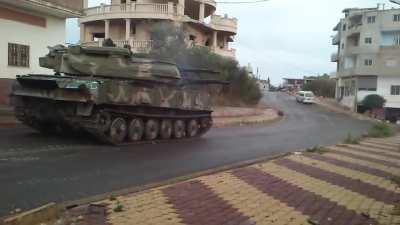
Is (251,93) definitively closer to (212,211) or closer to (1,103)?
(1,103)

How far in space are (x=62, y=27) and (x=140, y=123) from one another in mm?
10490

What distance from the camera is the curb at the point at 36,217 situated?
599 centimetres

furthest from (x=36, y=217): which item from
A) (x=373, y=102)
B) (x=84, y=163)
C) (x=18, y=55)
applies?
(x=373, y=102)

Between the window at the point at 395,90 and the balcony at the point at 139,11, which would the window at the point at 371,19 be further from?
the balcony at the point at 139,11

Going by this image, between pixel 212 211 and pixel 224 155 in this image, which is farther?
pixel 224 155

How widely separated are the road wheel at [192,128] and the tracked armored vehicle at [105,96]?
434 millimetres

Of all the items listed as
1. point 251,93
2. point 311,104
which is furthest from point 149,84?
point 311,104

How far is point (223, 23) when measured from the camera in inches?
2175

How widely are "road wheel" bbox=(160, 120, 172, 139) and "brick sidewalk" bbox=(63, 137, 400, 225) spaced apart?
7042 mm

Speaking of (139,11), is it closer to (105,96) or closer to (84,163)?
(105,96)

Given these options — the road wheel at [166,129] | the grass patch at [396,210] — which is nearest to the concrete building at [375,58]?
the road wheel at [166,129]

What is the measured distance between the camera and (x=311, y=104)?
75062 millimetres

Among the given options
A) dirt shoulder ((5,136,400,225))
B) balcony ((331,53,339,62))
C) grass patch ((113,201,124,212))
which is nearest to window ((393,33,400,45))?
balcony ((331,53,339,62))

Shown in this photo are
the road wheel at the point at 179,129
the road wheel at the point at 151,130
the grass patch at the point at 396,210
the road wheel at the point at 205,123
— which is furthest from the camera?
the road wheel at the point at 205,123
